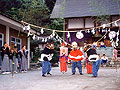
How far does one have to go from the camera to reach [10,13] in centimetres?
2712

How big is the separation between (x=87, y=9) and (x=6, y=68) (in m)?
13.0

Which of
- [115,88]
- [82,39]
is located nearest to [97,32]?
[82,39]

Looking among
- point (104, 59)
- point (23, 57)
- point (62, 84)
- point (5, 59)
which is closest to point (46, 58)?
point (5, 59)

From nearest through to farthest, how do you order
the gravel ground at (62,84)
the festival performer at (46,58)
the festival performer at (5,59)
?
the gravel ground at (62,84)
the festival performer at (46,58)
the festival performer at (5,59)

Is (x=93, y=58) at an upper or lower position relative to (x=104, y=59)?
upper

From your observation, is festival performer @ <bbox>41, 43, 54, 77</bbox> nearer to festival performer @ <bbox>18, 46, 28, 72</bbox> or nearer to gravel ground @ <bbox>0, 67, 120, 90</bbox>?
gravel ground @ <bbox>0, 67, 120, 90</bbox>

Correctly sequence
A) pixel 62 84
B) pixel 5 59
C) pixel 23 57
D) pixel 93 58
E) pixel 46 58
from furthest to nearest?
pixel 23 57 → pixel 5 59 → pixel 46 58 → pixel 93 58 → pixel 62 84

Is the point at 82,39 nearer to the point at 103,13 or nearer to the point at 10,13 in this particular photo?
the point at 10,13

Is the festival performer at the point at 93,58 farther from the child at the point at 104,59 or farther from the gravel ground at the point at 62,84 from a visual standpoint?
the child at the point at 104,59

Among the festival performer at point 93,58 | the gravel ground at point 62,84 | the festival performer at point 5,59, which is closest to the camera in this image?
the gravel ground at point 62,84

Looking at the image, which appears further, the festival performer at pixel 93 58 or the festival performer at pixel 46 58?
the festival performer at pixel 46 58

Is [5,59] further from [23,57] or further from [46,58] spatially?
[46,58]

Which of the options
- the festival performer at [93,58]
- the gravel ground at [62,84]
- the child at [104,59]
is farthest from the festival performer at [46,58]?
the child at [104,59]

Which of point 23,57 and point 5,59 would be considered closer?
point 5,59
